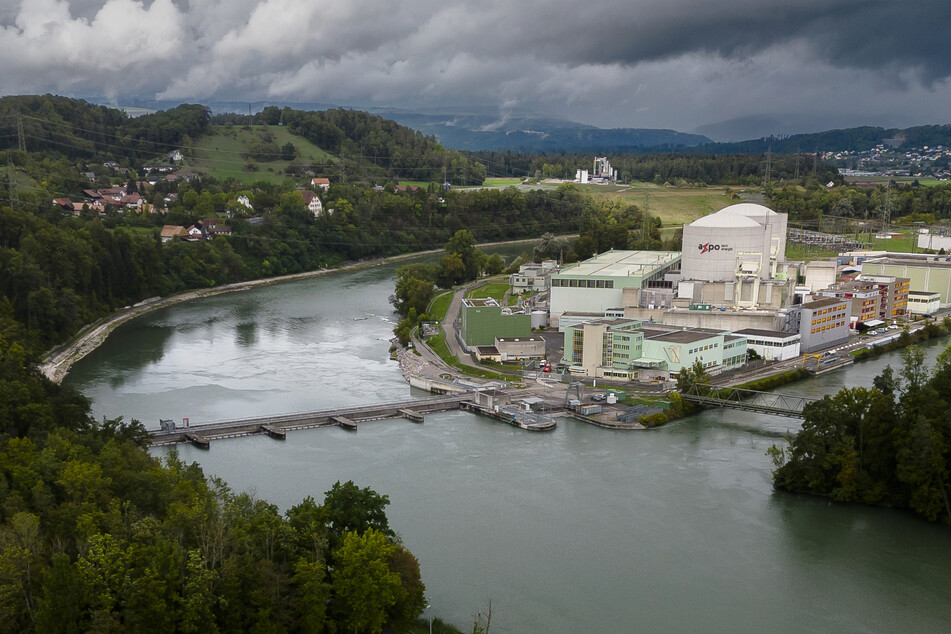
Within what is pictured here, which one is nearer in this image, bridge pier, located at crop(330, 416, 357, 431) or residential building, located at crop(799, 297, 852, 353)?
bridge pier, located at crop(330, 416, 357, 431)

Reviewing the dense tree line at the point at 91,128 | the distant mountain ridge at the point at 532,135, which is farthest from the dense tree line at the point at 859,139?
the dense tree line at the point at 91,128

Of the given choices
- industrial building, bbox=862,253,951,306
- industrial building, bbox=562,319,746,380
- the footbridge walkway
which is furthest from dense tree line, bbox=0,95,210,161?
industrial building, bbox=862,253,951,306

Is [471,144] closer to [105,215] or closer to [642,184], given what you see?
[642,184]

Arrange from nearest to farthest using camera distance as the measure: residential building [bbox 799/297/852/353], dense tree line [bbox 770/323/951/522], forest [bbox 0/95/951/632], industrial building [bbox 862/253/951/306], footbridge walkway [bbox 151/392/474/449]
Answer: forest [bbox 0/95/951/632] → dense tree line [bbox 770/323/951/522] → footbridge walkway [bbox 151/392/474/449] → residential building [bbox 799/297/852/353] → industrial building [bbox 862/253/951/306]

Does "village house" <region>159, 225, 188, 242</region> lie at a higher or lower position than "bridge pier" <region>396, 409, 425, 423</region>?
higher

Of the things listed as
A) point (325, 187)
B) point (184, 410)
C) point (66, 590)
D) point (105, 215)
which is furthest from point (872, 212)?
point (66, 590)

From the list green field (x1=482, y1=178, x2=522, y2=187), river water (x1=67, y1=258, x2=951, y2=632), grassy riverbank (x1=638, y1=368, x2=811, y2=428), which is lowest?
river water (x1=67, y1=258, x2=951, y2=632)

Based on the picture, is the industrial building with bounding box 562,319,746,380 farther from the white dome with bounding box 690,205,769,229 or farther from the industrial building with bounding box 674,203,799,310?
the white dome with bounding box 690,205,769,229
